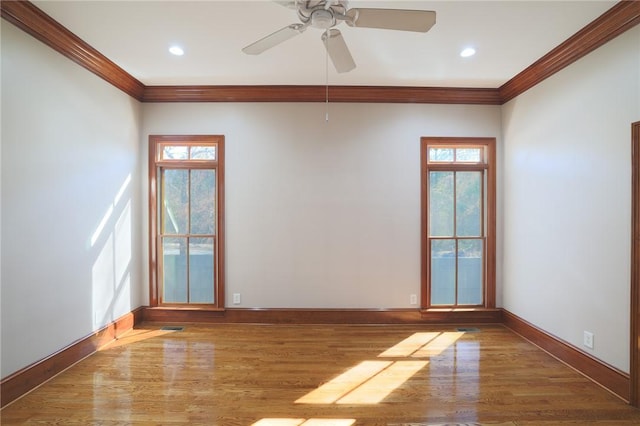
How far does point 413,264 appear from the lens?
12.9 ft

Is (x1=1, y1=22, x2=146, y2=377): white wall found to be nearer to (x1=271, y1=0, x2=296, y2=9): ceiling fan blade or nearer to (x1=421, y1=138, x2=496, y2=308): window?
(x1=271, y1=0, x2=296, y2=9): ceiling fan blade

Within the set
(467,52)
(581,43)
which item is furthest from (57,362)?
(581,43)

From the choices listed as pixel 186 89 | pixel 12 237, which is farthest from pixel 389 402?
pixel 186 89

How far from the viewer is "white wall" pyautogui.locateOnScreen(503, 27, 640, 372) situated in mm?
2389

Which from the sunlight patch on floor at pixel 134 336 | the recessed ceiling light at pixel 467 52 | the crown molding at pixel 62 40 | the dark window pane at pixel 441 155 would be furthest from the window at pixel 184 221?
the recessed ceiling light at pixel 467 52

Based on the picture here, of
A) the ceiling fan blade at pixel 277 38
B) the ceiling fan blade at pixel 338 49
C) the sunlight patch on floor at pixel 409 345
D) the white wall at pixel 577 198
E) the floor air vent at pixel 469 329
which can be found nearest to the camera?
the ceiling fan blade at pixel 277 38

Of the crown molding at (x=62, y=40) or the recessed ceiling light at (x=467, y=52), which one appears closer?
the crown molding at (x=62, y=40)

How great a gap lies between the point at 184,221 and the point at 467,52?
3.73 meters

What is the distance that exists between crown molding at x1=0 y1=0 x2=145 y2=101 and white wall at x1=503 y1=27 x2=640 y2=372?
4.49 meters

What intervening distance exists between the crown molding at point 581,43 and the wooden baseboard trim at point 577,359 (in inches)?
104

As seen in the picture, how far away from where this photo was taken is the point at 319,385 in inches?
101

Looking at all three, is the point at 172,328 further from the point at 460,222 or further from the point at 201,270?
the point at 460,222

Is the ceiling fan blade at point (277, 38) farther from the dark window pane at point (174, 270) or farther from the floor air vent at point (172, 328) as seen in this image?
the floor air vent at point (172, 328)

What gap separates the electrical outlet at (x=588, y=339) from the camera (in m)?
2.66
